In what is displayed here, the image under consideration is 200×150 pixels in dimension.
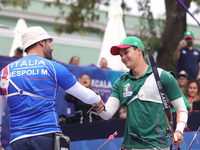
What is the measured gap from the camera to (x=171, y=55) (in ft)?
53.2

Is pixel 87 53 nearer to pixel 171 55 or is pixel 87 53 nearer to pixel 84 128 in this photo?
pixel 171 55

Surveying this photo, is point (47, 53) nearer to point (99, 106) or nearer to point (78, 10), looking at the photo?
point (99, 106)

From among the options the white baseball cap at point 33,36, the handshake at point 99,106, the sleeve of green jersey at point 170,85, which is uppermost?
the white baseball cap at point 33,36

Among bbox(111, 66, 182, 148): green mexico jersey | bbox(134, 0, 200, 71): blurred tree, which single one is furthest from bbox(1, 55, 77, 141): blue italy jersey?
bbox(134, 0, 200, 71): blurred tree

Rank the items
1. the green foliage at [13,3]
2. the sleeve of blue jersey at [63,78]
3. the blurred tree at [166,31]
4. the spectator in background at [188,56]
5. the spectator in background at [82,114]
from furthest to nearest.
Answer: the green foliage at [13,3] → the blurred tree at [166,31] → the spectator in background at [188,56] → the spectator in background at [82,114] → the sleeve of blue jersey at [63,78]

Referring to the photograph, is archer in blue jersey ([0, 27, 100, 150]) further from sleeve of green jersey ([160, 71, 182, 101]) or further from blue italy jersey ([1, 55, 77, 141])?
sleeve of green jersey ([160, 71, 182, 101])

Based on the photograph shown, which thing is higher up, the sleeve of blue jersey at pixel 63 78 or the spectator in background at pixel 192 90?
the sleeve of blue jersey at pixel 63 78

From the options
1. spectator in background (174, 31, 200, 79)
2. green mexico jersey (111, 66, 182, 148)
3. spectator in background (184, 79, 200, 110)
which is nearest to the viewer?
green mexico jersey (111, 66, 182, 148)

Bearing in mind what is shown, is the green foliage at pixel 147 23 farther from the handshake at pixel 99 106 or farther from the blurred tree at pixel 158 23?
the handshake at pixel 99 106

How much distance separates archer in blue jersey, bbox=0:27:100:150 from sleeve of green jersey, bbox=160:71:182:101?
0.94 m

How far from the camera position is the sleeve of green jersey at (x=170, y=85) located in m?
5.18

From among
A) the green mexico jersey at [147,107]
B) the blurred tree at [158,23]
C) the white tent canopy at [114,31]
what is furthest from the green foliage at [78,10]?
the green mexico jersey at [147,107]

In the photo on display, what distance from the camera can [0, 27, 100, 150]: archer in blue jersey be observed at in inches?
177

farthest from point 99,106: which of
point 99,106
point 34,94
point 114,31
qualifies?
point 114,31
